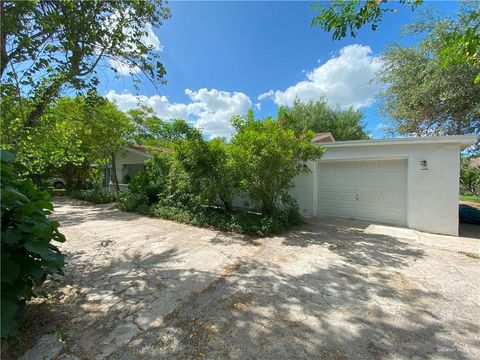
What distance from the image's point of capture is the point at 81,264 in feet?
14.3

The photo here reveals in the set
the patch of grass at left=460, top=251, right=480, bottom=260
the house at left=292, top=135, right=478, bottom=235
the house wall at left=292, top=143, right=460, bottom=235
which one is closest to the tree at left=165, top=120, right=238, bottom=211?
the house at left=292, top=135, right=478, bottom=235

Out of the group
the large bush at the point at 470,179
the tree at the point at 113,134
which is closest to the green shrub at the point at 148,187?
the tree at the point at 113,134

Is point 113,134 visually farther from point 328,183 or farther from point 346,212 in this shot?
point 346,212

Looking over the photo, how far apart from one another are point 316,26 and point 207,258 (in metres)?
4.58

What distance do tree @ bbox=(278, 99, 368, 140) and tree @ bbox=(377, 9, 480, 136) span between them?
815cm

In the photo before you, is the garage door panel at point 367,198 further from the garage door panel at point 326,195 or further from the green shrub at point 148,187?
the green shrub at point 148,187

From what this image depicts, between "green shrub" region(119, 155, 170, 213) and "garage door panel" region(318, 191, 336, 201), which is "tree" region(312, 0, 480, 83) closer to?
"garage door panel" region(318, 191, 336, 201)

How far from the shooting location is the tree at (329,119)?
1983 centimetres

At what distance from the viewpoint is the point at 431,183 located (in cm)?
655

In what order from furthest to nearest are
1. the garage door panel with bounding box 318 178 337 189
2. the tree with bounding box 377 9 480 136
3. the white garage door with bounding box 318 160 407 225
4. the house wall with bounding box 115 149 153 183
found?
the house wall with bounding box 115 149 153 183 < the tree with bounding box 377 9 480 136 < the garage door panel with bounding box 318 178 337 189 < the white garage door with bounding box 318 160 407 225

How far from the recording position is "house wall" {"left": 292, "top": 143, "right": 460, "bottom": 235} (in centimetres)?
630

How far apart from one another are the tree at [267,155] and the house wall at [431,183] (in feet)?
8.70

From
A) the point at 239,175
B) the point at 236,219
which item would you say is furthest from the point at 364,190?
the point at 236,219

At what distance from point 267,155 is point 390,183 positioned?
4318 millimetres
